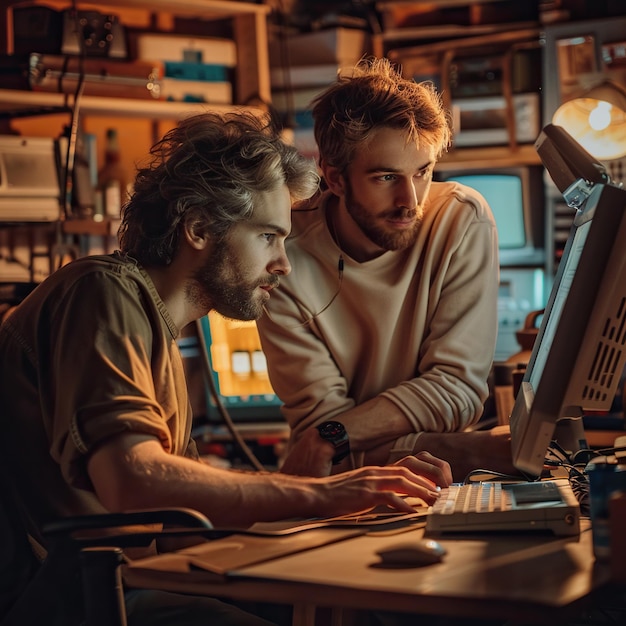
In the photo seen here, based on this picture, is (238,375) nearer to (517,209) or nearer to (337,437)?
(517,209)

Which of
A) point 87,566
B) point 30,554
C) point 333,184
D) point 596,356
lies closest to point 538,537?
point 596,356

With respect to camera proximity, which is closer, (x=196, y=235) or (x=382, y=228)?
(x=196, y=235)

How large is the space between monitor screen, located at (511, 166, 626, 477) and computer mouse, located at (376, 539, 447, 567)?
0.23m

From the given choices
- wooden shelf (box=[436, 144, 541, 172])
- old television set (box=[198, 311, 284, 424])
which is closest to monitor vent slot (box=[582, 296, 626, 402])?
old television set (box=[198, 311, 284, 424])

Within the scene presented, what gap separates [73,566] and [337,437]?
0.79 meters

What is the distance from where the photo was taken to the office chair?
1.22 metres

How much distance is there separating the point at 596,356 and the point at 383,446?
0.84m

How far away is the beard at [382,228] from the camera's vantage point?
226 centimetres

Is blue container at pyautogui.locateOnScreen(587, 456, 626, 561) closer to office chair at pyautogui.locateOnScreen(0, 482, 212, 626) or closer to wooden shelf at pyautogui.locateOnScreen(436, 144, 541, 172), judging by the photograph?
office chair at pyautogui.locateOnScreen(0, 482, 212, 626)

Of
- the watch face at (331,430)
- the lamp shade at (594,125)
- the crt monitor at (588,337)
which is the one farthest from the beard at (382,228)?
the crt monitor at (588,337)

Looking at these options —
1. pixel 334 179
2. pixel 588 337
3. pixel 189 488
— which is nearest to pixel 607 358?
pixel 588 337

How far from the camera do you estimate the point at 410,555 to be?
115 cm

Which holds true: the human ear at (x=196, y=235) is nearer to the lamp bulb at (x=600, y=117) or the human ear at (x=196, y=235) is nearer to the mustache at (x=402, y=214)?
the mustache at (x=402, y=214)

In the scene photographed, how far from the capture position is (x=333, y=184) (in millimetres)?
2387
